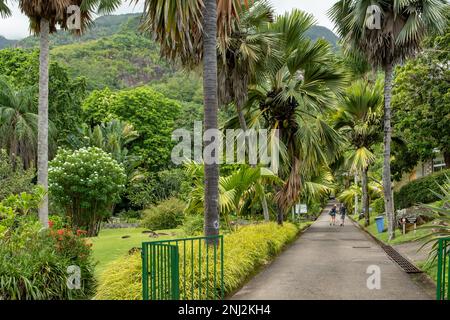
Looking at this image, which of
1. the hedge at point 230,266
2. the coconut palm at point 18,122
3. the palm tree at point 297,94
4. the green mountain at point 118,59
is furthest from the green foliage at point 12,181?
the green mountain at point 118,59

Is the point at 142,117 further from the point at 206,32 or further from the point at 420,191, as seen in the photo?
the point at 206,32

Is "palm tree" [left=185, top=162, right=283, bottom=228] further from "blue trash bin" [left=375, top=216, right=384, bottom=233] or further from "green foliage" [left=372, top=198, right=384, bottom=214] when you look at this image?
"green foliage" [left=372, top=198, right=384, bottom=214]

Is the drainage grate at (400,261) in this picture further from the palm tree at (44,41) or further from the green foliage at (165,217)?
the green foliage at (165,217)

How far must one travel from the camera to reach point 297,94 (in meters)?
18.9

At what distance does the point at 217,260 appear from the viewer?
964cm

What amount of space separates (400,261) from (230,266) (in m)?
6.24

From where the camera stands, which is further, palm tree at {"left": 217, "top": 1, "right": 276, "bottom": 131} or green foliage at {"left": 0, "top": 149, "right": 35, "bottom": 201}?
green foliage at {"left": 0, "top": 149, "right": 35, "bottom": 201}

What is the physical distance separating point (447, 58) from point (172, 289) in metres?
16.4

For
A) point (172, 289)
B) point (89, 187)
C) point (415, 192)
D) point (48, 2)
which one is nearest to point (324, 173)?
point (415, 192)

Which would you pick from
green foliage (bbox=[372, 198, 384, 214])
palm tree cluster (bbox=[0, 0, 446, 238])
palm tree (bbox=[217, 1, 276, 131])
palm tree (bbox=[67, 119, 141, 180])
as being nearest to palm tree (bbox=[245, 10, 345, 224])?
palm tree cluster (bbox=[0, 0, 446, 238])

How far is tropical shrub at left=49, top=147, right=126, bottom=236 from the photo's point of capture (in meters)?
24.2

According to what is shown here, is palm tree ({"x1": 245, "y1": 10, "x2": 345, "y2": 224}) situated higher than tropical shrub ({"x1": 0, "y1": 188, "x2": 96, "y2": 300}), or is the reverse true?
palm tree ({"x1": 245, "y1": 10, "x2": 345, "y2": 224})

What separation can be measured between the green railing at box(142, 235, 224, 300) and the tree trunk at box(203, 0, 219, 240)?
0.82 m

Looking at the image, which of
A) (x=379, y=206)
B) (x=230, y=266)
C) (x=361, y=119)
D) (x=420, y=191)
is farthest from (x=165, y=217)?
(x=230, y=266)
